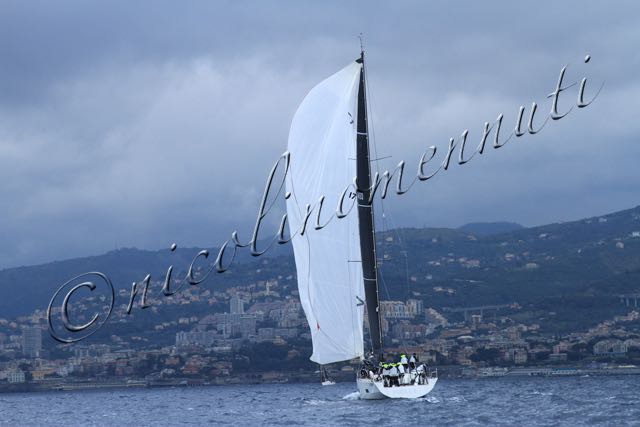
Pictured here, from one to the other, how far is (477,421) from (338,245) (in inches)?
430

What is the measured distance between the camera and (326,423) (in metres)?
52.2

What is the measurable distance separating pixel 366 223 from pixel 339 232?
1567 mm

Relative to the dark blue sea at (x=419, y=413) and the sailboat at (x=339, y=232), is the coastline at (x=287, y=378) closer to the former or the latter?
the dark blue sea at (x=419, y=413)

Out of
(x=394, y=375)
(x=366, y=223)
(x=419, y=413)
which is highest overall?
(x=366, y=223)

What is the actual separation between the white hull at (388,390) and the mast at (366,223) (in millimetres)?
1531

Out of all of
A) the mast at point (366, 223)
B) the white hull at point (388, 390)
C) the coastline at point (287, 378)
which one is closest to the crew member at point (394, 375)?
the white hull at point (388, 390)

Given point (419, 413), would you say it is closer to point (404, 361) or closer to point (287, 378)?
point (404, 361)

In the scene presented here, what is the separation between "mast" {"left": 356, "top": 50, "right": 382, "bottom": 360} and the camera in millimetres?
57656

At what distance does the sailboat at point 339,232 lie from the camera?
185ft

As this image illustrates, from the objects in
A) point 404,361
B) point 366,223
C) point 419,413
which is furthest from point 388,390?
point 366,223

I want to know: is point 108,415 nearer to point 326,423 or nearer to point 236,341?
point 326,423

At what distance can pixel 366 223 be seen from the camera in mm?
58156

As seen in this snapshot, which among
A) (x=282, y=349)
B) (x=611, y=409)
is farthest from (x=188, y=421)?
(x=282, y=349)

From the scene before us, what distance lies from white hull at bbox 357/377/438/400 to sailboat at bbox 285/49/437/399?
4 centimetres
